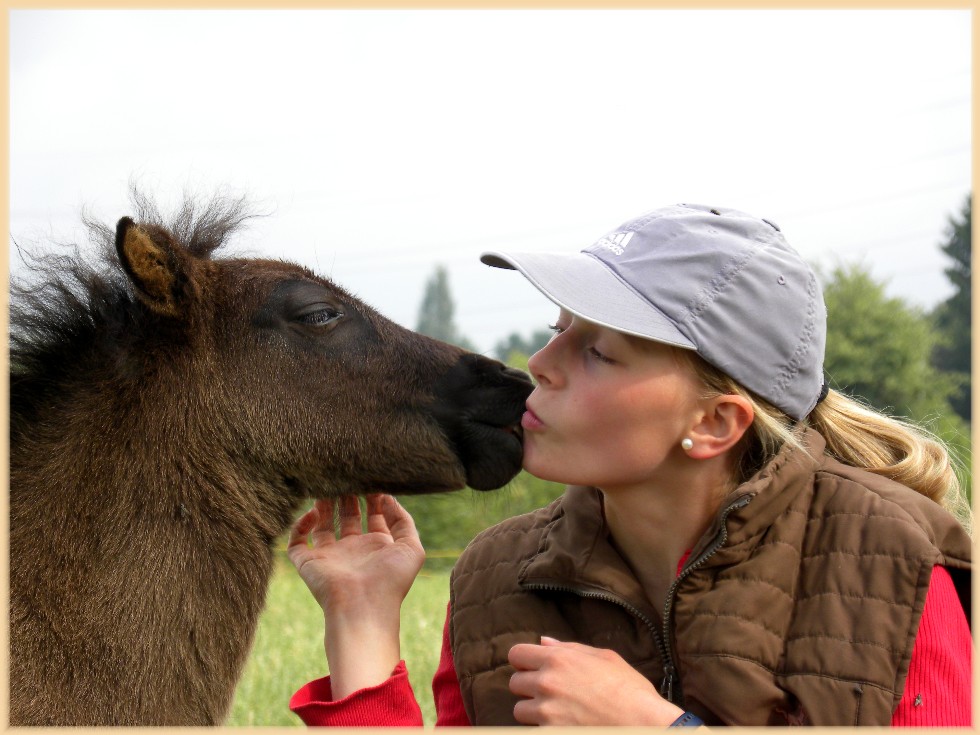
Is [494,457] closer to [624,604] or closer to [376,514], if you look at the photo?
[376,514]

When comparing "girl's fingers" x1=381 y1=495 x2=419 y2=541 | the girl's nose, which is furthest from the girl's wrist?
the girl's nose

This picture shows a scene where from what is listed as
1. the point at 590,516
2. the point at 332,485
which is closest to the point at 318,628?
the point at 332,485

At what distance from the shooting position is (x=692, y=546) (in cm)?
276

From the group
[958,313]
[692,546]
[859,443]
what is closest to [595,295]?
[692,546]

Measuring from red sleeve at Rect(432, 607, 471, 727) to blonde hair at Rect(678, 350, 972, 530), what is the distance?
3.35 feet

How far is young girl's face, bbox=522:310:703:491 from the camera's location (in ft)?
8.63

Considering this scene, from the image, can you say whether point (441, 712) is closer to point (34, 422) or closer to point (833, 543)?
point (833, 543)

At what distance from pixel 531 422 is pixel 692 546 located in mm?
567

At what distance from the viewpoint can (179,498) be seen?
Answer: 10.1ft

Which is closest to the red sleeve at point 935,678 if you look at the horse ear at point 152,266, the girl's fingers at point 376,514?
the girl's fingers at point 376,514

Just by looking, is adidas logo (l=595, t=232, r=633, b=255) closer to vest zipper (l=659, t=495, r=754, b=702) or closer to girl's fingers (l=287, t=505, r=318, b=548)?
vest zipper (l=659, t=495, r=754, b=702)

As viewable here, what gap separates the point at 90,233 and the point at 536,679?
89.3 inches

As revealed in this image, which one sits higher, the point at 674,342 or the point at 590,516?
the point at 674,342

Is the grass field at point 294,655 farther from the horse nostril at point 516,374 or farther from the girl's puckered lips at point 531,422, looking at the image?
the girl's puckered lips at point 531,422
